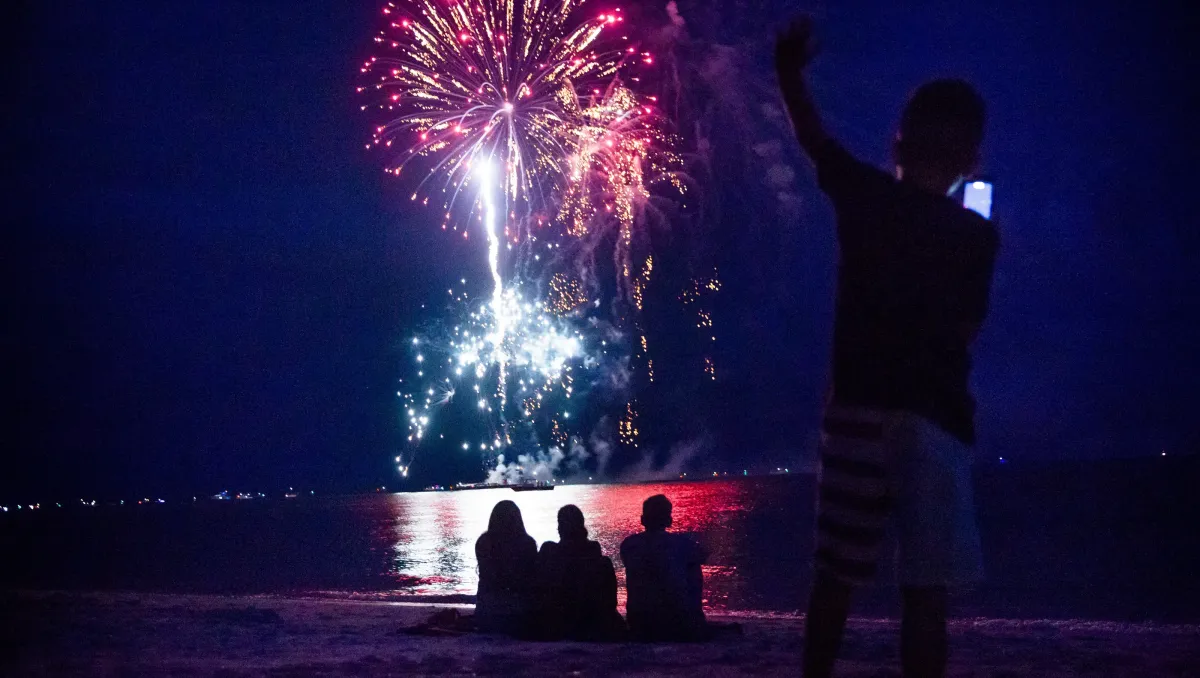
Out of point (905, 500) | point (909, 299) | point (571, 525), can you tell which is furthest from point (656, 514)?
point (909, 299)

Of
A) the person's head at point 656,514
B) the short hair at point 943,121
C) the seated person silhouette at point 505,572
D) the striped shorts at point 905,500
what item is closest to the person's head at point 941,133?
the short hair at point 943,121

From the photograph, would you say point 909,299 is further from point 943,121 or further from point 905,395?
point 943,121

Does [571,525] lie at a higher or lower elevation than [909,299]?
lower

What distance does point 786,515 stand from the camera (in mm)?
80750

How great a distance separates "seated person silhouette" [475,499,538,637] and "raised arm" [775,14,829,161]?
5476 mm

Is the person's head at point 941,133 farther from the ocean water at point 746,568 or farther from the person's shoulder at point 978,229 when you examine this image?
the ocean water at point 746,568

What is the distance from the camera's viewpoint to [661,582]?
721 cm

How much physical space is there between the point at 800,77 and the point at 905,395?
3.44ft

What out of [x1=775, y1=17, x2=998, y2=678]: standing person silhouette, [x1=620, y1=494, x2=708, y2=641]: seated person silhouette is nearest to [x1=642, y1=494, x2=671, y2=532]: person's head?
[x1=620, y1=494, x2=708, y2=641]: seated person silhouette

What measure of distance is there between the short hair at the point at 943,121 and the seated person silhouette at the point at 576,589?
491 cm

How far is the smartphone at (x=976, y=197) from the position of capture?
2.75 m

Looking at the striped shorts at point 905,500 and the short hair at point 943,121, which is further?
the short hair at point 943,121

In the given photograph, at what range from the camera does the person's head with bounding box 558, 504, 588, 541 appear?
7.30 m

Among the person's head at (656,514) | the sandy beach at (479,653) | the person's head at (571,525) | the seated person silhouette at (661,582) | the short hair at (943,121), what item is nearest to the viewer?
the short hair at (943,121)
